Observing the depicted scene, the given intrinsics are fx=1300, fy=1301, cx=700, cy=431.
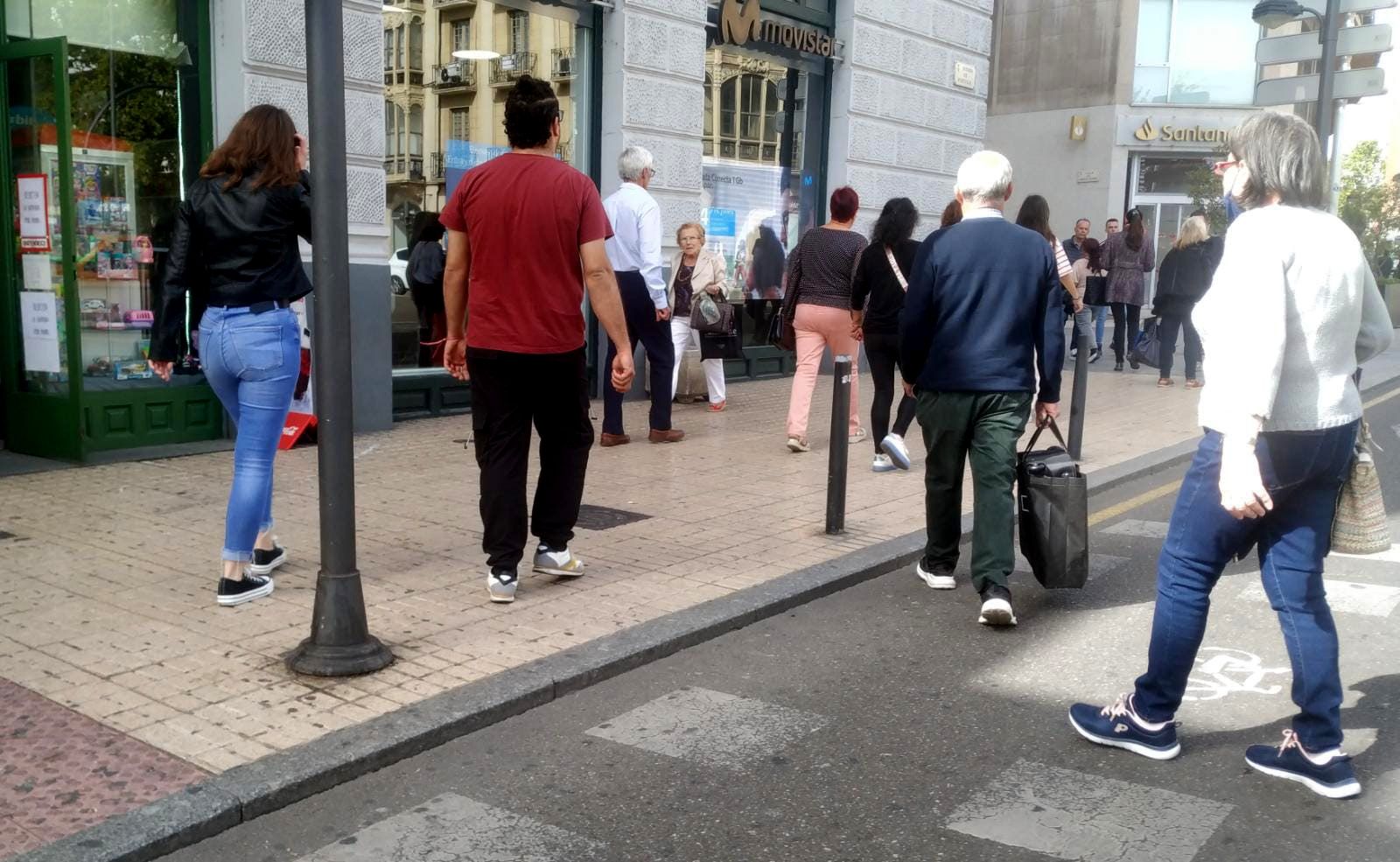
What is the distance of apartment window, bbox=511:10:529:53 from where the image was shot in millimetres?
11039

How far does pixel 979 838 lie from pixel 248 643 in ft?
8.70

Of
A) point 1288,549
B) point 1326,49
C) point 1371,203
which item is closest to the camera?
point 1288,549

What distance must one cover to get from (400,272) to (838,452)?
5.28 meters

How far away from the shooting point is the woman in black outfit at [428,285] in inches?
413

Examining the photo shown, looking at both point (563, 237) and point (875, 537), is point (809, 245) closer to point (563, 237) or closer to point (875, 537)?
point (875, 537)

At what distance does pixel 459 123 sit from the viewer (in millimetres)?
10602

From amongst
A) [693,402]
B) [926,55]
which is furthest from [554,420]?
[926,55]

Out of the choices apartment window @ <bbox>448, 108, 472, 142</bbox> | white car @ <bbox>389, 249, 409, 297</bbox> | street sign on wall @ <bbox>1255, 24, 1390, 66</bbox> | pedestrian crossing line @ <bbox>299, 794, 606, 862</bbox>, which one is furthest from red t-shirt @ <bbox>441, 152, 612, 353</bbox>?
street sign on wall @ <bbox>1255, 24, 1390, 66</bbox>

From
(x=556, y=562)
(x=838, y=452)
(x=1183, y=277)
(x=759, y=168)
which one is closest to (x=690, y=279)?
(x=759, y=168)

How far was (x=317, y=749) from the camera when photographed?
3672 millimetres

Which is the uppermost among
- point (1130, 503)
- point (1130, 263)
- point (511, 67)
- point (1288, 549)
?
point (511, 67)

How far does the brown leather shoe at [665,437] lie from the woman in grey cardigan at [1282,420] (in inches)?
231

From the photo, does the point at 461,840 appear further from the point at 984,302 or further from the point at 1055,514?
the point at 984,302

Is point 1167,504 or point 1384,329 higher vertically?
point 1384,329
